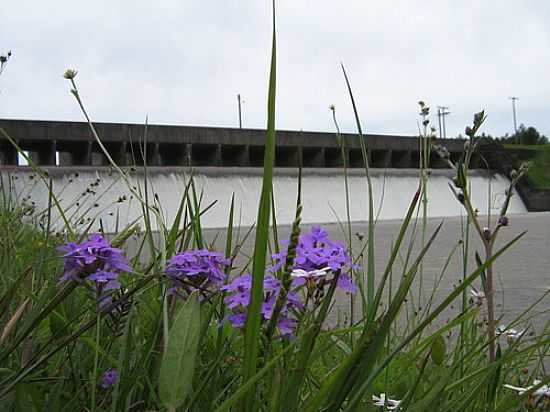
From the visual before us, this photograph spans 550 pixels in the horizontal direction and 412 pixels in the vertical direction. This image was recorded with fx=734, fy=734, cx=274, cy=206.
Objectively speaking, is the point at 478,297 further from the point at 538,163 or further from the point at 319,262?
the point at 538,163

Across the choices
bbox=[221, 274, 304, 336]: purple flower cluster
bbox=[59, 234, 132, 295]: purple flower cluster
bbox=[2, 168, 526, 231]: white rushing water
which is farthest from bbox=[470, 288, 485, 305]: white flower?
bbox=[2, 168, 526, 231]: white rushing water

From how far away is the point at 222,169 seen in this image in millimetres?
13375

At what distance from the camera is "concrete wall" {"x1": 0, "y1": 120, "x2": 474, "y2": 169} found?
12.8 meters

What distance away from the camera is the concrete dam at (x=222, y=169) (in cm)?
1222

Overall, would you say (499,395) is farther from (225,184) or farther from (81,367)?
(225,184)

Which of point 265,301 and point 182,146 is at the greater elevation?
point 182,146

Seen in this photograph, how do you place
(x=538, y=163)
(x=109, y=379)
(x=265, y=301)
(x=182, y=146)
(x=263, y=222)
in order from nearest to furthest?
(x=263, y=222) < (x=265, y=301) < (x=109, y=379) < (x=182, y=146) < (x=538, y=163)

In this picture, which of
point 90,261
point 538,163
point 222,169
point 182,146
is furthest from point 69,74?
point 538,163

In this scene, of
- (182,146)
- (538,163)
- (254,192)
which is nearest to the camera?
(254,192)

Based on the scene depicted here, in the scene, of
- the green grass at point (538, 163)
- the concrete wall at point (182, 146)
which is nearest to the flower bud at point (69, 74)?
the concrete wall at point (182, 146)

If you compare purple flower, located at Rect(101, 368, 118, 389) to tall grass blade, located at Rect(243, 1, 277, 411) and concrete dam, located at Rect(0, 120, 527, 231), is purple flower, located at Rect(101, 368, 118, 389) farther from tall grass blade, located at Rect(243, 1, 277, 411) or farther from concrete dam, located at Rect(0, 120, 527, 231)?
concrete dam, located at Rect(0, 120, 527, 231)

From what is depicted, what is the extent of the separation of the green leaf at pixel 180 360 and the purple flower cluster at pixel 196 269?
0.08m

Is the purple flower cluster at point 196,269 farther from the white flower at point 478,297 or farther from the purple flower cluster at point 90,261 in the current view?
the white flower at point 478,297

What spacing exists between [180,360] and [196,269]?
0.10m
